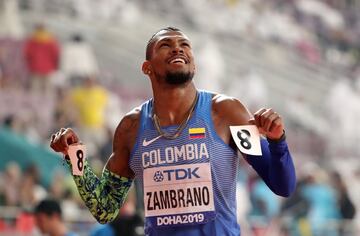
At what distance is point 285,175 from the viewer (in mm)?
4641

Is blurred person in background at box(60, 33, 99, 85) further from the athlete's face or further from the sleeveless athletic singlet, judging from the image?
the sleeveless athletic singlet

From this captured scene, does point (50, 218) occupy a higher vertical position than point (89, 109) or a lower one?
lower

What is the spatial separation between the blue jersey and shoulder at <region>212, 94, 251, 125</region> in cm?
6

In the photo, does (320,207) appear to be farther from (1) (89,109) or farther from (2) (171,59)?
(2) (171,59)

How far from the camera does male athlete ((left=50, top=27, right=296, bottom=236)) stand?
15.4 ft

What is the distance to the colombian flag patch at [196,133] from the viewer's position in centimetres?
479

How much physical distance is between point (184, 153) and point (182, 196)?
207 millimetres

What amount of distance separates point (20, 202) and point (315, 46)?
645 inches

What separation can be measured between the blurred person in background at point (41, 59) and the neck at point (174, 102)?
370 inches

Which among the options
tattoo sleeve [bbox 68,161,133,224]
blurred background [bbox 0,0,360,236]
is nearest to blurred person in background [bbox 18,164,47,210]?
blurred background [bbox 0,0,360,236]

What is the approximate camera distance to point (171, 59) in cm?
480

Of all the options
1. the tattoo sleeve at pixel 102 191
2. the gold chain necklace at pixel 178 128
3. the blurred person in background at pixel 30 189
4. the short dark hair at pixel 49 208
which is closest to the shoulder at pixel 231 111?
the gold chain necklace at pixel 178 128

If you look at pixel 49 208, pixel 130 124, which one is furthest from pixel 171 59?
pixel 49 208

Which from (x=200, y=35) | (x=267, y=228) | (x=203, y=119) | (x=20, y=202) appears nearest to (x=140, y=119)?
(x=203, y=119)
